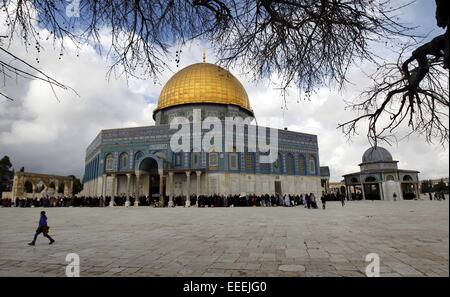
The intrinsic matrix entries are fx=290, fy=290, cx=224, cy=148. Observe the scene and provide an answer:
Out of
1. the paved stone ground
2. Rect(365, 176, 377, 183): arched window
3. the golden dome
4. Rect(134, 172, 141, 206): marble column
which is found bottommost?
the paved stone ground

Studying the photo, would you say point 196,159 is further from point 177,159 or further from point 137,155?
point 137,155

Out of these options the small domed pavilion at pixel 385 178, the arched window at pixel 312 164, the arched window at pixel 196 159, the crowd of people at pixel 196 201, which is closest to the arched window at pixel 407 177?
the small domed pavilion at pixel 385 178

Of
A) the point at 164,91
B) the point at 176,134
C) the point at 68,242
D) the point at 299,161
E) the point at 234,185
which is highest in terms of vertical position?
the point at 164,91

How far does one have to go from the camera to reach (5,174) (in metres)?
45.9

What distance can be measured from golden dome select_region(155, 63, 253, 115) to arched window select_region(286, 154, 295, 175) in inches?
298

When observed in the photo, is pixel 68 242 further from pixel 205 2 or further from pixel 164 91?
pixel 164 91

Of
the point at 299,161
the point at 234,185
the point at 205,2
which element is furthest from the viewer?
the point at 299,161

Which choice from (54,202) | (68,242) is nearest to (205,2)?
(68,242)

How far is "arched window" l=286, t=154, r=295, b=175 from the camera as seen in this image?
31.1m

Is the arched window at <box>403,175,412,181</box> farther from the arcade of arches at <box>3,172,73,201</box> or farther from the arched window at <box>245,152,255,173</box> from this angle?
the arcade of arches at <box>3,172,73,201</box>

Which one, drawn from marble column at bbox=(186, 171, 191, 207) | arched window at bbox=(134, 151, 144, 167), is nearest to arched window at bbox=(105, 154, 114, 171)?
arched window at bbox=(134, 151, 144, 167)

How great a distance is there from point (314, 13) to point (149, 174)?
2800 cm

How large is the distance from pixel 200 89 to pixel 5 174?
36.7m

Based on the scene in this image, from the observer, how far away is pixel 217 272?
3.42 m
